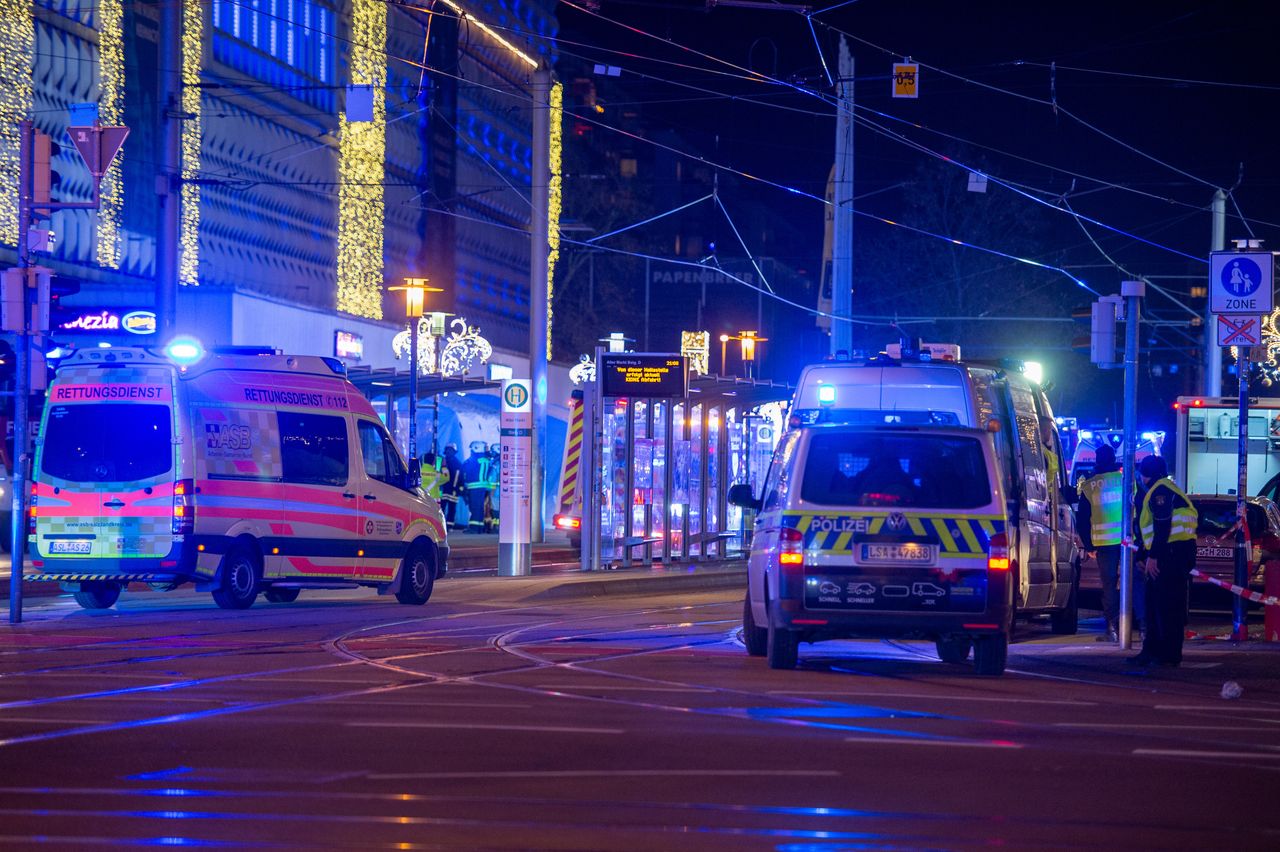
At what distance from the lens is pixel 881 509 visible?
1345 cm

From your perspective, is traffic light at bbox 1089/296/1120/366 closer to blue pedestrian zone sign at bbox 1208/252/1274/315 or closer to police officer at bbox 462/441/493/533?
blue pedestrian zone sign at bbox 1208/252/1274/315

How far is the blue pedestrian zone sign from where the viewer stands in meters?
17.1

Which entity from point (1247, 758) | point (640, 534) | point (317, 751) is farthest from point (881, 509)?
point (640, 534)

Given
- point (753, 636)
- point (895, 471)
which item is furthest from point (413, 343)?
point (895, 471)

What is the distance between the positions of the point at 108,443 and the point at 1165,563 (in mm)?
10775

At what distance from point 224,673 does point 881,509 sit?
4827 mm

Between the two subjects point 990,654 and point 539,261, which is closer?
point 990,654

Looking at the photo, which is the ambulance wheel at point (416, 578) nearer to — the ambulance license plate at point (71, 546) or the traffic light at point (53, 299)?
the ambulance license plate at point (71, 546)

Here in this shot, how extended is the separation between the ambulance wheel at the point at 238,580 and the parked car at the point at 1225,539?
9330mm

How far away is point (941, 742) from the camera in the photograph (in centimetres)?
994

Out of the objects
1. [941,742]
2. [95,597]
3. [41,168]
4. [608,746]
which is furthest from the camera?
[95,597]

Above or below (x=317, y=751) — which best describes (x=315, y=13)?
above

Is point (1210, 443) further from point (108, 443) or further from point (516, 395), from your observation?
point (108, 443)

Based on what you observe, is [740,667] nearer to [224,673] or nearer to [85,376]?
[224,673]
